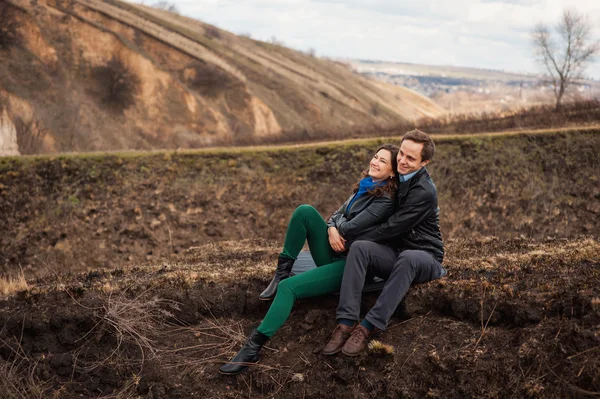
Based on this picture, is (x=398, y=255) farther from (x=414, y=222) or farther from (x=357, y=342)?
(x=357, y=342)

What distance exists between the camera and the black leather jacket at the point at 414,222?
4.87 m

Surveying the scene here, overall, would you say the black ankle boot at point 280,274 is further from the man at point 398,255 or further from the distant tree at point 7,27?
the distant tree at point 7,27

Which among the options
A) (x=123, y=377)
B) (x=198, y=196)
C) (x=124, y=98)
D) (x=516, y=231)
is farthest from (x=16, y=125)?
(x=123, y=377)

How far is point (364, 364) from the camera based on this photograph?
464 cm

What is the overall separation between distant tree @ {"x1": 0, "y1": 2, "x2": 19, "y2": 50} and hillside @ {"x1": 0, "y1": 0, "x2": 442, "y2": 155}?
6cm

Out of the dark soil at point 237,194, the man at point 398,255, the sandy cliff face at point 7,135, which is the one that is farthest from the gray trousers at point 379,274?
the sandy cliff face at point 7,135

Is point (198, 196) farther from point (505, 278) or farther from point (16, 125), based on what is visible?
point (16, 125)

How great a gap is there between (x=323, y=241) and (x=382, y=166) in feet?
3.08

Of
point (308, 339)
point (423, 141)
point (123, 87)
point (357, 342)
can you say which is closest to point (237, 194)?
point (308, 339)

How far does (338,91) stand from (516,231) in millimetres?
48634

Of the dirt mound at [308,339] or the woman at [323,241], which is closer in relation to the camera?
the dirt mound at [308,339]

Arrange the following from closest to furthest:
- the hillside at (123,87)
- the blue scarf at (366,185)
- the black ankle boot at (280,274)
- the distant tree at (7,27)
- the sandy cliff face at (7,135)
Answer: the blue scarf at (366,185) → the black ankle boot at (280,274) → the sandy cliff face at (7,135) → the hillside at (123,87) → the distant tree at (7,27)

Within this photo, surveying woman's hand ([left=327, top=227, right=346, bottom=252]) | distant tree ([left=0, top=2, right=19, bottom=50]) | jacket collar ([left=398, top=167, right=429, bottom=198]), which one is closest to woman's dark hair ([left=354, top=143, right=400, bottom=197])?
jacket collar ([left=398, top=167, right=429, bottom=198])

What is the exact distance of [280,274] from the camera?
5367mm
